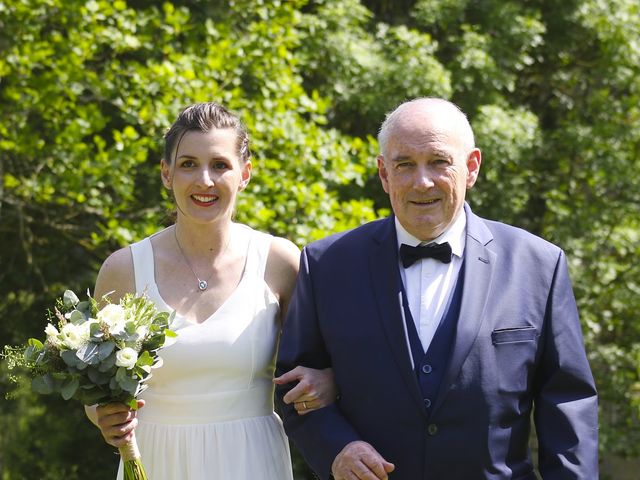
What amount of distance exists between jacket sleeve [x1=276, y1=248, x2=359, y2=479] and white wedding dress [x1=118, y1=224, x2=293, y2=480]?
0.32 metres

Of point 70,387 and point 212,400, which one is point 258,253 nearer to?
point 212,400

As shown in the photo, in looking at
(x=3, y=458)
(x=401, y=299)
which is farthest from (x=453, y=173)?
(x=3, y=458)

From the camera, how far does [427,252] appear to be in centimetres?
357

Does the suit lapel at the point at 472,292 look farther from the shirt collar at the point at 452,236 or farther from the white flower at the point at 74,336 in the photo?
the white flower at the point at 74,336

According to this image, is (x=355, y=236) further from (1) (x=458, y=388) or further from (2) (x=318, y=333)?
(1) (x=458, y=388)

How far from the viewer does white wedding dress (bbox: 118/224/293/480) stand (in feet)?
12.7

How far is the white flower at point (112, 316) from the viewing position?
134 inches

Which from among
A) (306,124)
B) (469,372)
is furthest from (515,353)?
(306,124)

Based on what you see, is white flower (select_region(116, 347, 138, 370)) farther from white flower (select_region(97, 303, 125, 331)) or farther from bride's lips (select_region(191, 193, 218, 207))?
bride's lips (select_region(191, 193, 218, 207))

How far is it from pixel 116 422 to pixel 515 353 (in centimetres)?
140

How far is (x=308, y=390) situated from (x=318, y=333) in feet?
0.73

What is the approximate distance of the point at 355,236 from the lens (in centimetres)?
376

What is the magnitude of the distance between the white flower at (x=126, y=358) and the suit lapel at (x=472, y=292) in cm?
102

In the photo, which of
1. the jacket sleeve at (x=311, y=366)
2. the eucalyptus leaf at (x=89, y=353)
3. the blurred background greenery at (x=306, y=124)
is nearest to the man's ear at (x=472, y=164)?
the jacket sleeve at (x=311, y=366)
